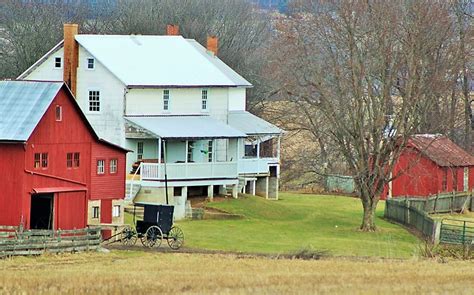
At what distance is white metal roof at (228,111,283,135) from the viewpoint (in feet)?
255

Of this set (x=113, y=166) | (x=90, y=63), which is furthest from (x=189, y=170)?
(x=113, y=166)

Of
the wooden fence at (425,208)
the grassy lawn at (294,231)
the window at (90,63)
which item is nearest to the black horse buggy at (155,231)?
the grassy lawn at (294,231)

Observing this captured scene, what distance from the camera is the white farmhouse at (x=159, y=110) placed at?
6888cm

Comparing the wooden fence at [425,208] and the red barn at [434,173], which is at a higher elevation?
the red barn at [434,173]

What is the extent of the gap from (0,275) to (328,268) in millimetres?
11031

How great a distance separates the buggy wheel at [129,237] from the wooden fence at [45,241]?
5.52ft

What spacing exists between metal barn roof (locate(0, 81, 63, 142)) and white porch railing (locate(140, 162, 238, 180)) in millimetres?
10969

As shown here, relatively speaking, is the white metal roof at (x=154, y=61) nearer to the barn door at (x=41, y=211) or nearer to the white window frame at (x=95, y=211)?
the white window frame at (x=95, y=211)

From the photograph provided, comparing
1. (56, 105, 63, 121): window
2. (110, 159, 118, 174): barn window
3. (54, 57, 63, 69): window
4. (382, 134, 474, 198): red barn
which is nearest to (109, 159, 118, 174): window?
(110, 159, 118, 174): barn window

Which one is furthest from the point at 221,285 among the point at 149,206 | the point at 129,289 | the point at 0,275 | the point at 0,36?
the point at 0,36

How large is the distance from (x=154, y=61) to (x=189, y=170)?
319 inches

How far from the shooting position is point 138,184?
225 ft

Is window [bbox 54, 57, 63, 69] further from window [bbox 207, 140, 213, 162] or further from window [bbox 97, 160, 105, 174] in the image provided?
window [bbox 97, 160, 105, 174]

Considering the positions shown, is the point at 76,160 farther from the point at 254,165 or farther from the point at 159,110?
the point at 254,165
